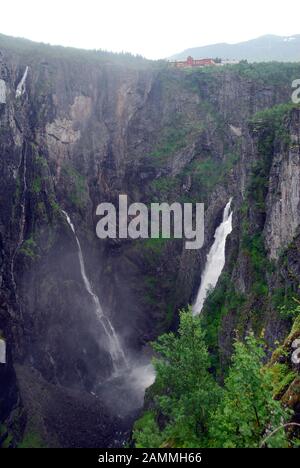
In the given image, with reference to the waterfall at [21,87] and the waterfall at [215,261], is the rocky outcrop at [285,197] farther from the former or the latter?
the waterfall at [21,87]

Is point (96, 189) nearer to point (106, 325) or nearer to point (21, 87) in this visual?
point (21, 87)

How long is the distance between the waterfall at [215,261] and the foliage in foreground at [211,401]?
25.1 m

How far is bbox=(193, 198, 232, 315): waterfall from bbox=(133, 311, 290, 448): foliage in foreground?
82.5ft

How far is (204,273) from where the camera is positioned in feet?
157

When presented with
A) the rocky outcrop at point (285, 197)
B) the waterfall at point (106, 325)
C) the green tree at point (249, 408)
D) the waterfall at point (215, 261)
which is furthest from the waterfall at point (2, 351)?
the green tree at point (249, 408)

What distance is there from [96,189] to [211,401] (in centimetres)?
4440

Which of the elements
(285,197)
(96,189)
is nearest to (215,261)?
(285,197)

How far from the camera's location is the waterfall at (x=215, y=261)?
45531mm

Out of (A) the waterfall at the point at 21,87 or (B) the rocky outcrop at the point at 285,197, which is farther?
(A) the waterfall at the point at 21,87

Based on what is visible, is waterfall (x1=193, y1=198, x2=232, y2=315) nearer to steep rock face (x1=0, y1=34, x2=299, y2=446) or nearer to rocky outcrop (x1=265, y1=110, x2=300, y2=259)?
steep rock face (x1=0, y1=34, x2=299, y2=446)

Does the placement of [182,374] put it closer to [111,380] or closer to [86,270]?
[111,380]

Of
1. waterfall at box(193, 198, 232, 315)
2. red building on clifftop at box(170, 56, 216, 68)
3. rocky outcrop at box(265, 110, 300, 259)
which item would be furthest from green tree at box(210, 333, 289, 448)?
red building on clifftop at box(170, 56, 216, 68)

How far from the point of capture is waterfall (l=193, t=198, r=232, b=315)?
149ft
